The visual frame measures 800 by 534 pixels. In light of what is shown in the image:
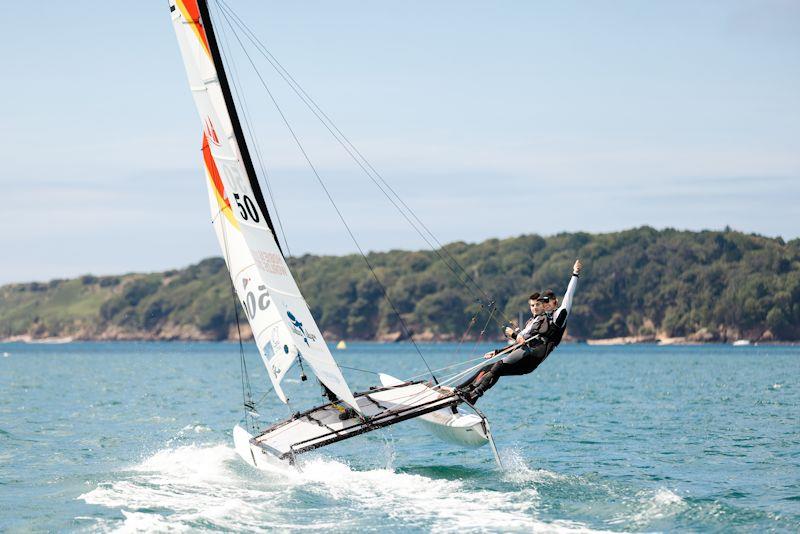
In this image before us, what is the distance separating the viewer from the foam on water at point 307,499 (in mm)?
12781

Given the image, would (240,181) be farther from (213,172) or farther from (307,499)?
(307,499)

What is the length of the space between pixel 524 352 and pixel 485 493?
210cm

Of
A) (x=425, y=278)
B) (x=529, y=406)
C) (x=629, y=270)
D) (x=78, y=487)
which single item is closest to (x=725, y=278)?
(x=629, y=270)

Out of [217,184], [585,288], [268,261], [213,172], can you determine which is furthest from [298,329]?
[585,288]

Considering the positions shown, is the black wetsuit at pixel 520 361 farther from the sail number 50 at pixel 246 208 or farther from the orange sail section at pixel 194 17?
the orange sail section at pixel 194 17

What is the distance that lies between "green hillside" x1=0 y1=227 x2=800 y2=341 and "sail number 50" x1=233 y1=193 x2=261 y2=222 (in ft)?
359

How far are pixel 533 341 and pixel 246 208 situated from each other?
428cm

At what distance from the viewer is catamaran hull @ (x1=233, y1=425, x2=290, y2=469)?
15242mm

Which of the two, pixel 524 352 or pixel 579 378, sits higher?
pixel 524 352

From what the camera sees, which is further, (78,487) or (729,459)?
(729,459)

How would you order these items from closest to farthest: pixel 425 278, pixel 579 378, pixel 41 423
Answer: pixel 41 423 < pixel 579 378 < pixel 425 278

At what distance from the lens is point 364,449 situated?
19.3 metres

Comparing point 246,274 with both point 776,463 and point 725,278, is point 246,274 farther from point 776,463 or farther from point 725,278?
point 725,278

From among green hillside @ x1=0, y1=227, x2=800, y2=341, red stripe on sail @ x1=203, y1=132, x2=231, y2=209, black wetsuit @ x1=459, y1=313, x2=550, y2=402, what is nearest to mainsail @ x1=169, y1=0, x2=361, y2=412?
red stripe on sail @ x1=203, y1=132, x2=231, y2=209
